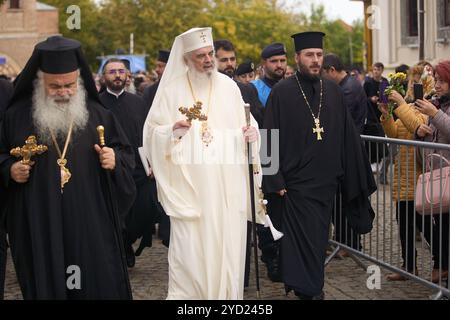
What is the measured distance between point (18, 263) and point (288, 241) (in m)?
2.69

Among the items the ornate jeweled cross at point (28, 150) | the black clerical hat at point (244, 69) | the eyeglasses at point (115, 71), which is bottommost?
the ornate jeweled cross at point (28, 150)

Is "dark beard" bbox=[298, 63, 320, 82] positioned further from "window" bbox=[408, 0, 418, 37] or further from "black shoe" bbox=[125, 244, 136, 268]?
"window" bbox=[408, 0, 418, 37]

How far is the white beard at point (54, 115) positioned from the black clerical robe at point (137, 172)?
3.87 metres

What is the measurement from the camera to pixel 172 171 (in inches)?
293

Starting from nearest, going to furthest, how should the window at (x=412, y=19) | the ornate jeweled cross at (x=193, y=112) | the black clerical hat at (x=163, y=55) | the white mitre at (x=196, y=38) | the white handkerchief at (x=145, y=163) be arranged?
the ornate jeweled cross at (x=193, y=112) < the white mitre at (x=196, y=38) < the white handkerchief at (x=145, y=163) < the black clerical hat at (x=163, y=55) < the window at (x=412, y=19)

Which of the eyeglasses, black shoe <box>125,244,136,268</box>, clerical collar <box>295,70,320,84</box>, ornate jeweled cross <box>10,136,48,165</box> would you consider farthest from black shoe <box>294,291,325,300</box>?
the eyeglasses

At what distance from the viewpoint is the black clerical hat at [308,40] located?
812 cm

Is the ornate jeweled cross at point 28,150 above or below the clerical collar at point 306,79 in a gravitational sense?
below

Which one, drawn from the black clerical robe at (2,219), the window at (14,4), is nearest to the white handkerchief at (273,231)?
the black clerical robe at (2,219)

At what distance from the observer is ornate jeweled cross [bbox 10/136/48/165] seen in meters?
5.81

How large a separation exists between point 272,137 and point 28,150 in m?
2.78

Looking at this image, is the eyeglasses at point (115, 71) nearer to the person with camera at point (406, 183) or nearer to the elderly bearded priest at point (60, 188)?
the person with camera at point (406, 183)

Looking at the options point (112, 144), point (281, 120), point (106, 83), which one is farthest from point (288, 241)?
point (106, 83)

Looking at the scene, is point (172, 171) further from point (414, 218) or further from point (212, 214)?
point (414, 218)
